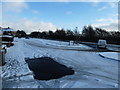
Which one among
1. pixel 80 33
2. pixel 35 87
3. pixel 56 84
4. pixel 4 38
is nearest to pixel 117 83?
pixel 56 84

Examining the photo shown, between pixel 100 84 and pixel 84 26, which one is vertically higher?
pixel 84 26

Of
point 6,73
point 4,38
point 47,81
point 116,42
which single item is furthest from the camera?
point 116,42

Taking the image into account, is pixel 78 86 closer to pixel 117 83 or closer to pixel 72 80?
pixel 72 80

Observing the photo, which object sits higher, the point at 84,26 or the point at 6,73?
the point at 84,26

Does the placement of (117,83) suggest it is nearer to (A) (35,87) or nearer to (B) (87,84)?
(B) (87,84)

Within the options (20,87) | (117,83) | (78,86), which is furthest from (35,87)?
(117,83)

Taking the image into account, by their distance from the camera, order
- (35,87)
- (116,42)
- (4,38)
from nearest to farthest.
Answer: (35,87) → (4,38) → (116,42)

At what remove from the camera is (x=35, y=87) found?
5152mm

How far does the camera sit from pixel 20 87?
5.18 m

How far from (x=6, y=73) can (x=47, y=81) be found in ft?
9.51

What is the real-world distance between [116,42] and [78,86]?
40113 mm

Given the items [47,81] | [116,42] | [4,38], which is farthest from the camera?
[116,42]

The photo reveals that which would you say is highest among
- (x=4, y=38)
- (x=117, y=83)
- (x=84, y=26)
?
(x=84, y=26)

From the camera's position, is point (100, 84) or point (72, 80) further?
point (72, 80)
